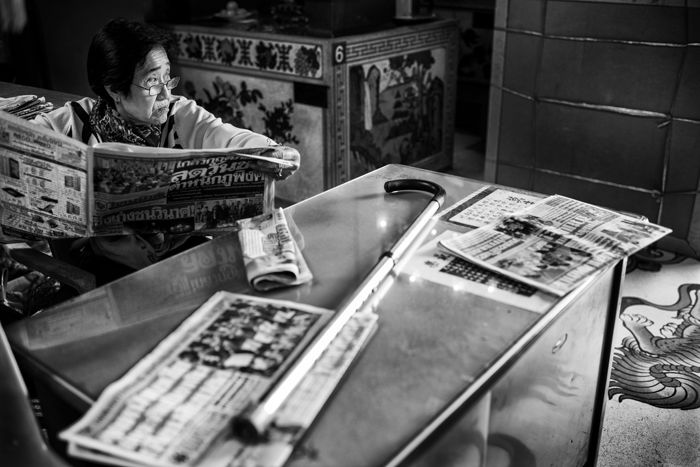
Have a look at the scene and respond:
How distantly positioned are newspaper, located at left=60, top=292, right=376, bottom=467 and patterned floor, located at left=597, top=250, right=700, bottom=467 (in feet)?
3.89

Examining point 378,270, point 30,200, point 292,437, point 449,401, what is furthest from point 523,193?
point 30,200

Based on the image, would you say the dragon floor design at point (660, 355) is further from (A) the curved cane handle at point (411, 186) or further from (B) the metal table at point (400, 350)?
(A) the curved cane handle at point (411, 186)

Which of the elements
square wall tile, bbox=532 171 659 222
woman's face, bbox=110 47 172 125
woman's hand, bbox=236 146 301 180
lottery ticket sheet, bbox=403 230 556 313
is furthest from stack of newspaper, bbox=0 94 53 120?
square wall tile, bbox=532 171 659 222

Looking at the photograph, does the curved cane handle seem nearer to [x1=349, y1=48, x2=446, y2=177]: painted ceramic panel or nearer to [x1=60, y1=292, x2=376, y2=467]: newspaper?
[x1=60, y1=292, x2=376, y2=467]: newspaper

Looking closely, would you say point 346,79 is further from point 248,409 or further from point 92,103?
point 248,409

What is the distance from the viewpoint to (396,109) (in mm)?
4043

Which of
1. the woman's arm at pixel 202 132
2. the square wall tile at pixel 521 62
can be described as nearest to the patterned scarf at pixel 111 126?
the woman's arm at pixel 202 132

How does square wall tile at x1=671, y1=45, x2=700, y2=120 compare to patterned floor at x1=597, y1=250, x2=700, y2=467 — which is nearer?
patterned floor at x1=597, y1=250, x2=700, y2=467

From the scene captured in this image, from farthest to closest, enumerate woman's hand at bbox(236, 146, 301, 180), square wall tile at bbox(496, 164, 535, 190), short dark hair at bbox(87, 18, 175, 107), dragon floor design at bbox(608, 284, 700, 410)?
square wall tile at bbox(496, 164, 535, 190)
dragon floor design at bbox(608, 284, 700, 410)
short dark hair at bbox(87, 18, 175, 107)
woman's hand at bbox(236, 146, 301, 180)

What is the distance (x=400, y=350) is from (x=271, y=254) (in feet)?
1.27

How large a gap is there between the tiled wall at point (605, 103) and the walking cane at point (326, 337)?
194 cm

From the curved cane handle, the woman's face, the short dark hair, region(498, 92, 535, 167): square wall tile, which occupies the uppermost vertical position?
the short dark hair

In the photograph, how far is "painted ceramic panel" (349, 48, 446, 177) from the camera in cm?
379

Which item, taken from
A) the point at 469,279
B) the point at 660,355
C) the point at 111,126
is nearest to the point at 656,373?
the point at 660,355
